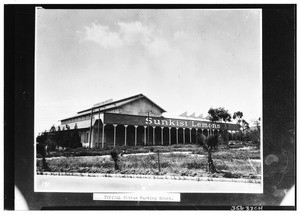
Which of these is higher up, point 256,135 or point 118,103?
point 118,103

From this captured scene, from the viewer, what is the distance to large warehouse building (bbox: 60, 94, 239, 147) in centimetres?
342

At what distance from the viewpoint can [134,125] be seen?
11.4 ft

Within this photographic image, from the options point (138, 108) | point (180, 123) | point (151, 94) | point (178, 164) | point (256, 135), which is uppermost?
point (151, 94)

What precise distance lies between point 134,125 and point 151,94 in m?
0.34

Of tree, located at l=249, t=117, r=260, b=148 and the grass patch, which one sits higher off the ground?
tree, located at l=249, t=117, r=260, b=148

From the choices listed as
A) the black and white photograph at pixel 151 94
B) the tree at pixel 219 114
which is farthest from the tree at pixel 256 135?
the tree at pixel 219 114

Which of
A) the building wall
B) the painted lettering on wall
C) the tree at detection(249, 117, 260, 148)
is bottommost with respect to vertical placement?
the tree at detection(249, 117, 260, 148)

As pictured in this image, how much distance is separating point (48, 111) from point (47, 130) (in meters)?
0.19

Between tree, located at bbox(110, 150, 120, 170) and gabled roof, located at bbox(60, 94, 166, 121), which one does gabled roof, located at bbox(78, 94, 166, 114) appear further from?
tree, located at bbox(110, 150, 120, 170)

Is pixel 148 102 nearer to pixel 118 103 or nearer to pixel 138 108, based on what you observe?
pixel 138 108

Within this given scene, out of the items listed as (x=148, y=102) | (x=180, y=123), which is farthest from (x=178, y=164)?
(x=148, y=102)

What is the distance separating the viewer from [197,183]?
3.46 m

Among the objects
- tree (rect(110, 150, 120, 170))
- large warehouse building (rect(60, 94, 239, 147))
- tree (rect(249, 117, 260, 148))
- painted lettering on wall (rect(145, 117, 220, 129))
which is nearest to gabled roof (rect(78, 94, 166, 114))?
large warehouse building (rect(60, 94, 239, 147))
